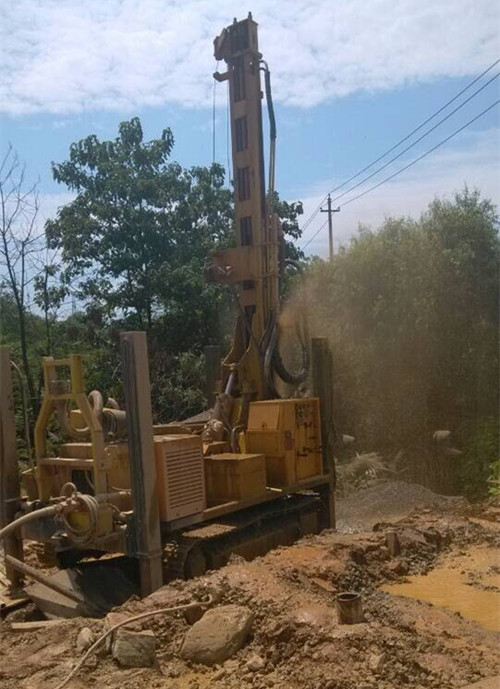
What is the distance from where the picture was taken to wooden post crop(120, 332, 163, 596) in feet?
21.4

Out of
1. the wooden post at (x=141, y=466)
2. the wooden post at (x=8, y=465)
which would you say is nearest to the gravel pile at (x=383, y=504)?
the wooden post at (x=141, y=466)

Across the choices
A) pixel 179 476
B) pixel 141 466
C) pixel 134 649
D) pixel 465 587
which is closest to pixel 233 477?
pixel 179 476

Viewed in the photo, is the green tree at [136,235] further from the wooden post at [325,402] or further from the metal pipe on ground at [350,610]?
the metal pipe on ground at [350,610]

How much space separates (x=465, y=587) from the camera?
6836mm

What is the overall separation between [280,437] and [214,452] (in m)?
0.80

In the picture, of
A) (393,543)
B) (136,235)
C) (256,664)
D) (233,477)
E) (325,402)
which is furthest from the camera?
(136,235)

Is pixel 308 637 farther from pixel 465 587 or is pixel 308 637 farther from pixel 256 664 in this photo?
pixel 465 587

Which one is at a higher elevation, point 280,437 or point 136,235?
point 136,235

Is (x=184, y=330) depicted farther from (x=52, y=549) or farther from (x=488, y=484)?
(x=52, y=549)

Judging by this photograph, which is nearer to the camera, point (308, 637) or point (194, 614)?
point (308, 637)

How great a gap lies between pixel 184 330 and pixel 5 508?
11.5 m

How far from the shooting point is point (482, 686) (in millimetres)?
4078

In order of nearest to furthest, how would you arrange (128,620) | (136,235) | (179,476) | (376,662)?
(376,662) → (128,620) → (179,476) → (136,235)

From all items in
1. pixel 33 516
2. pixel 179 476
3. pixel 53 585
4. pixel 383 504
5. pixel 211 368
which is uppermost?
pixel 211 368
